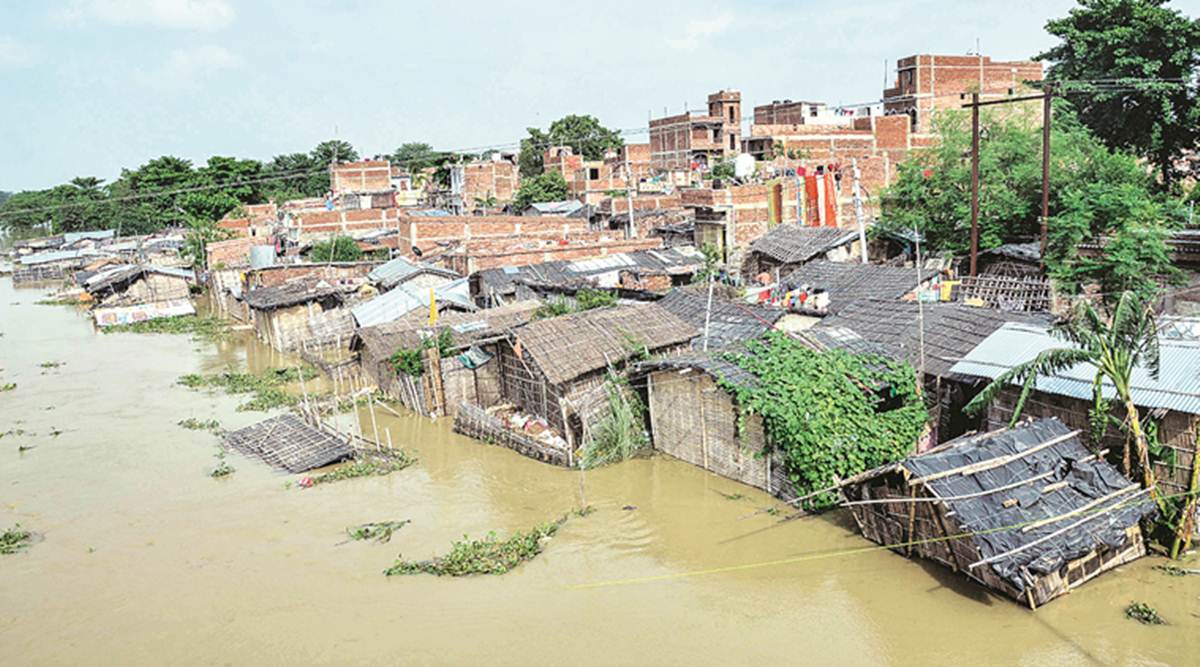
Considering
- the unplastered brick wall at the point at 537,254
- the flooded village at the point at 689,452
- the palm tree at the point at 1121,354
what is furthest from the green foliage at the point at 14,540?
the unplastered brick wall at the point at 537,254

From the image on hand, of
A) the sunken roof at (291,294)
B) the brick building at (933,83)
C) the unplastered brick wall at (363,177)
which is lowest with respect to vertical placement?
the sunken roof at (291,294)

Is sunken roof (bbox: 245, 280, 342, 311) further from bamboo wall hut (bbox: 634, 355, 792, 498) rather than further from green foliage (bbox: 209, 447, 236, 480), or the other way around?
bamboo wall hut (bbox: 634, 355, 792, 498)

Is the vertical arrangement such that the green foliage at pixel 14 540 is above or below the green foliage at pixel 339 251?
below

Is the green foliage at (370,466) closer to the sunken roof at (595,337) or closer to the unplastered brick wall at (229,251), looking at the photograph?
the sunken roof at (595,337)

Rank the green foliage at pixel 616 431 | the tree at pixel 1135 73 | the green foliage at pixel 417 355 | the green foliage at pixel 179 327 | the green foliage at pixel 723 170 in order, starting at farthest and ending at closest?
the green foliage at pixel 723 170 → the green foliage at pixel 179 327 → the tree at pixel 1135 73 → the green foliage at pixel 417 355 → the green foliage at pixel 616 431

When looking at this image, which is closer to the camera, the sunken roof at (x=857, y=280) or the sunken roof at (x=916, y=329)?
the sunken roof at (x=916, y=329)

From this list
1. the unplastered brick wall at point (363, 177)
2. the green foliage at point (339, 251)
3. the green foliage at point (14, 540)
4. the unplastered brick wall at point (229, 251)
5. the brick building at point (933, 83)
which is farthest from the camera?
the unplastered brick wall at point (363, 177)

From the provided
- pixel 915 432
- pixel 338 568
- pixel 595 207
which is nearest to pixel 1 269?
pixel 595 207

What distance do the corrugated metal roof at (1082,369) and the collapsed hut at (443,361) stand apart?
728cm

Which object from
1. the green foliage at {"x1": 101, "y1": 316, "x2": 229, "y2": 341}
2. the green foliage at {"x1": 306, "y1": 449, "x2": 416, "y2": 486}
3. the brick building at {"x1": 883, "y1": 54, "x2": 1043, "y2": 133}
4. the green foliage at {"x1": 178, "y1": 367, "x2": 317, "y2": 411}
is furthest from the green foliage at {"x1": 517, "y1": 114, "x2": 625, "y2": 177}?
the green foliage at {"x1": 306, "y1": 449, "x2": 416, "y2": 486}

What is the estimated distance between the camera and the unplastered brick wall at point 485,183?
44.8 meters

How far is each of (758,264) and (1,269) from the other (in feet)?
186

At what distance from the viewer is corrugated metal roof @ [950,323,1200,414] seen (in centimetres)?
875

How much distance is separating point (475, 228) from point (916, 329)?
21114 millimetres
